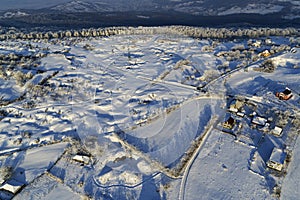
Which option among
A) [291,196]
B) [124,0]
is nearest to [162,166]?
[291,196]

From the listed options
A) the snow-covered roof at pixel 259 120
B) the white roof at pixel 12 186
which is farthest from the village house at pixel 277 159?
the white roof at pixel 12 186

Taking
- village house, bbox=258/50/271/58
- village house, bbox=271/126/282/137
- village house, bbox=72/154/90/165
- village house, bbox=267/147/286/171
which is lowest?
village house, bbox=72/154/90/165

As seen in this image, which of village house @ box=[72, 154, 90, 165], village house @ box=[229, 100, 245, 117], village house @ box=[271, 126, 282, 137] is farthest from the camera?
village house @ box=[229, 100, 245, 117]

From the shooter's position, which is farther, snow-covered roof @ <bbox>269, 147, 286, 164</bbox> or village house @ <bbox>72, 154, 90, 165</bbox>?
village house @ <bbox>72, 154, 90, 165</bbox>

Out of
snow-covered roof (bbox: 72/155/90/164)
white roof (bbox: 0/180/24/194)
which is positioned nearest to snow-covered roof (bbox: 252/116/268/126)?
snow-covered roof (bbox: 72/155/90/164)

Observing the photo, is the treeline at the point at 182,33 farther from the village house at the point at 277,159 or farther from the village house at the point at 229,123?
the village house at the point at 277,159

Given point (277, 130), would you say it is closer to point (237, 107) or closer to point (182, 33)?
point (237, 107)

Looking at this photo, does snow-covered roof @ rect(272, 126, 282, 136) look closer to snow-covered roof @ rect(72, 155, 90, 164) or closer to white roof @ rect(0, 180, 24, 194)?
snow-covered roof @ rect(72, 155, 90, 164)
